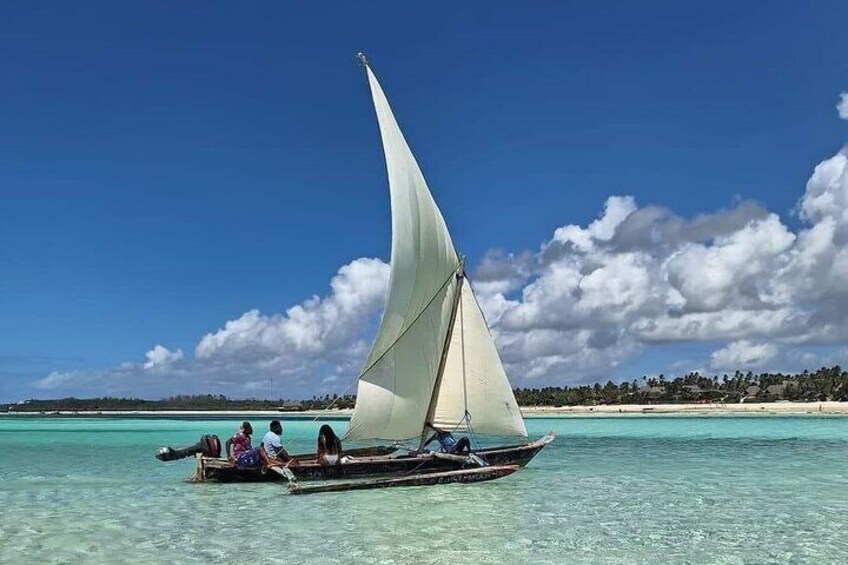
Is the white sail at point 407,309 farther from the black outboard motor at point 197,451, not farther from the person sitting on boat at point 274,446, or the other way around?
the black outboard motor at point 197,451

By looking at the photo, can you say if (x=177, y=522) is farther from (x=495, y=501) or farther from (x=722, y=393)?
(x=722, y=393)

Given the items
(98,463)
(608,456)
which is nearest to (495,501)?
(608,456)

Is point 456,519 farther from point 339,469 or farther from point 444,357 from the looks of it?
point 444,357

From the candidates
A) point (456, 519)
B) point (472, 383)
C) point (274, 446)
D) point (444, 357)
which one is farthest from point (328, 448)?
point (456, 519)

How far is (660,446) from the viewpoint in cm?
4166

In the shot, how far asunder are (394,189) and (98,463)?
64.1 ft

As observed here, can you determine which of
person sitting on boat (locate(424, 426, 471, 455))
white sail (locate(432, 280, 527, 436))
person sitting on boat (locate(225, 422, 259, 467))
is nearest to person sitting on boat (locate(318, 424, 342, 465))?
person sitting on boat (locate(225, 422, 259, 467))

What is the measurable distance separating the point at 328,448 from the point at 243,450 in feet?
7.55

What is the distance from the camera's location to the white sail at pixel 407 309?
2247 centimetres

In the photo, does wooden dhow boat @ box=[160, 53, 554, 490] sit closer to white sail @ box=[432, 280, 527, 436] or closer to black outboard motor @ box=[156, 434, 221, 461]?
white sail @ box=[432, 280, 527, 436]

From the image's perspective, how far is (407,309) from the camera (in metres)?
22.8

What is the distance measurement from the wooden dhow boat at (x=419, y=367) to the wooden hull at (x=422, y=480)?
5 centimetres

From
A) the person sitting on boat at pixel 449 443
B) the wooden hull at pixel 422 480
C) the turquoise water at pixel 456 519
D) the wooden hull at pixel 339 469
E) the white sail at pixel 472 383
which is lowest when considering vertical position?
the turquoise water at pixel 456 519

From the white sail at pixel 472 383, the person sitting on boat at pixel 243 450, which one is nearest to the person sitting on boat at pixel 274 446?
the person sitting on boat at pixel 243 450
